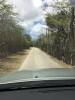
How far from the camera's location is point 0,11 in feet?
109

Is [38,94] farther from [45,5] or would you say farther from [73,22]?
[45,5]

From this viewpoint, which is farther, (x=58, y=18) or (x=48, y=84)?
(x=58, y=18)

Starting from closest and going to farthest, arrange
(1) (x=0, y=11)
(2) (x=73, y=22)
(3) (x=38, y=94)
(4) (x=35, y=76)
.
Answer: (3) (x=38, y=94) → (4) (x=35, y=76) → (1) (x=0, y=11) → (2) (x=73, y=22)

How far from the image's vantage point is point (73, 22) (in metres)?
37.0

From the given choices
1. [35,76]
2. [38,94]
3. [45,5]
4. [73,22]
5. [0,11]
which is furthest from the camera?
[45,5]

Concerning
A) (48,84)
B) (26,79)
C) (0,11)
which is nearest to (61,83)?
(48,84)

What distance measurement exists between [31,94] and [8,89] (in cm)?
29

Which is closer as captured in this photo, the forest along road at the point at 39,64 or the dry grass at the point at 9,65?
the dry grass at the point at 9,65

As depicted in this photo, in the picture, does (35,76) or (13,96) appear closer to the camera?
(13,96)

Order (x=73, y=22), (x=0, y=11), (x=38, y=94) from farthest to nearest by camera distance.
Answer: (x=73, y=22) → (x=0, y=11) → (x=38, y=94)

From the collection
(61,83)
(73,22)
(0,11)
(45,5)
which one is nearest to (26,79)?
(61,83)

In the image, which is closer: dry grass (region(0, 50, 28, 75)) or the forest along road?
dry grass (region(0, 50, 28, 75))

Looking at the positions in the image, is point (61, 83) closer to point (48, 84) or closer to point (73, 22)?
point (48, 84)

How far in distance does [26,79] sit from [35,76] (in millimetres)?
182
